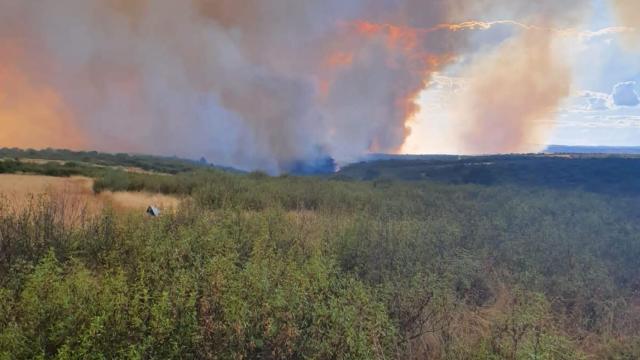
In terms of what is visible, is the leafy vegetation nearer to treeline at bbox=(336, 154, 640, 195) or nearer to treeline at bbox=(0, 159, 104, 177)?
treeline at bbox=(336, 154, 640, 195)

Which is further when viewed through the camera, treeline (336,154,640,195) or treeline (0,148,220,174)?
treeline (0,148,220,174)

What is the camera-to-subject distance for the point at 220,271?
5578mm

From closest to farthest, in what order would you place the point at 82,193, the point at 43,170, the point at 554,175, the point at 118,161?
the point at 82,193 → the point at 43,170 → the point at 554,175 → the point at 118,161

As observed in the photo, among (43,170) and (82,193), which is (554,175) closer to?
(82,193)

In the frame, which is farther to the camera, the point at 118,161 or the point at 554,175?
the point at 118,161

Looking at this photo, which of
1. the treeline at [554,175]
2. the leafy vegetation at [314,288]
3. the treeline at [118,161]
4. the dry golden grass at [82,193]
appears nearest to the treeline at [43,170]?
the dry golden grass at [82,193]

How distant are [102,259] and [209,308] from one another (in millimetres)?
2878

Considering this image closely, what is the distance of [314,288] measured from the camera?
18.5ft

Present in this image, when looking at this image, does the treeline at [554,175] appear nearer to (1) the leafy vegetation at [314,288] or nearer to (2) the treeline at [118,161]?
(2) the treeline at [118,161]

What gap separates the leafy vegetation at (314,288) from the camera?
462 centimetres

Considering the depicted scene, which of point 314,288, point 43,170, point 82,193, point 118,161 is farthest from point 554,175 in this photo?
point 118,161

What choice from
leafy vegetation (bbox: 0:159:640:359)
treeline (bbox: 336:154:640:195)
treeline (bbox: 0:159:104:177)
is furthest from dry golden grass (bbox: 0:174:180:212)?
treeline (bbox: 336:154:640:195)

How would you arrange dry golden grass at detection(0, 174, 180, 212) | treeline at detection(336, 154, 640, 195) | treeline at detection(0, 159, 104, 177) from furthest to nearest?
treeline at detection(336, 154, 640, 195)
treeline at detection(0, 159, 104, 177)
dry golden grass at detection(0, 174, 180, 212)

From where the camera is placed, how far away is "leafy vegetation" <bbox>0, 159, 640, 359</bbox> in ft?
15.2
